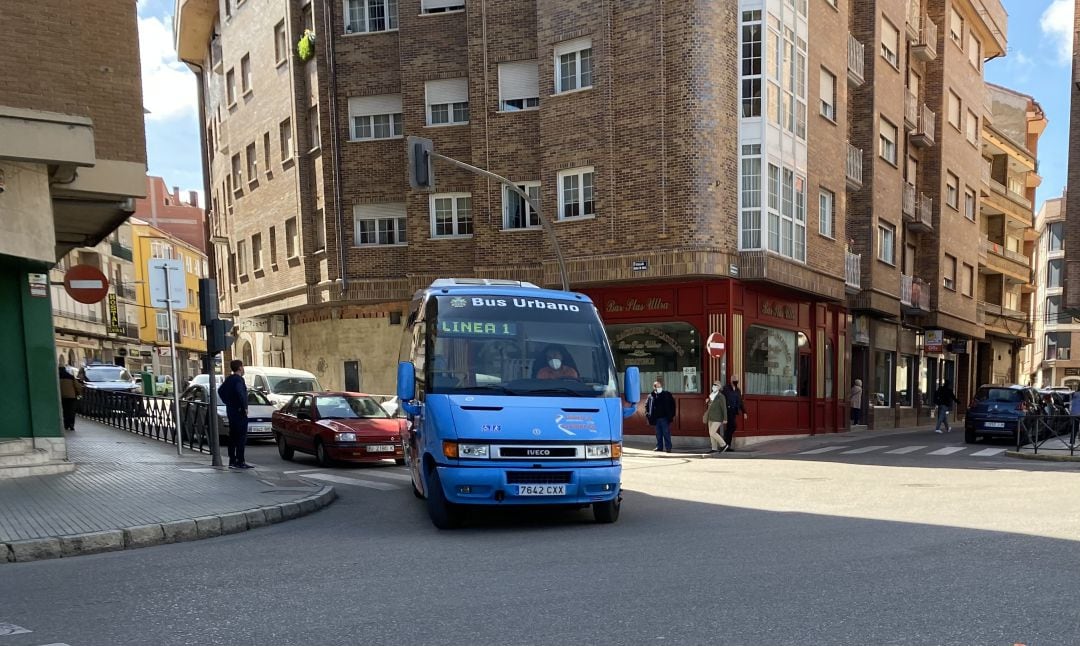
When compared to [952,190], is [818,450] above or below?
below

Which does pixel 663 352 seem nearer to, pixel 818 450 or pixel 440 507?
pixel 818 450

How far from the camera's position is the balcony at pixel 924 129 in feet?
105

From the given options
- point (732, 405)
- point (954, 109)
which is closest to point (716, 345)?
point (732, 405)

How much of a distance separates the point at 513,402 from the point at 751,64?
16307 mm

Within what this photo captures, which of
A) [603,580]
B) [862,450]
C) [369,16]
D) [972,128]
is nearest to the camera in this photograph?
[603,580]

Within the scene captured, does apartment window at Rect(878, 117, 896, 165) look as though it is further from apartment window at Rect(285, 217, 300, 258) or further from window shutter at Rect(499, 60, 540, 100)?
apartment window at Rect(285, 217, 300, 258)

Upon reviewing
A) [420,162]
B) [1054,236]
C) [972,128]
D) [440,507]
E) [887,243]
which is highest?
[972,128]

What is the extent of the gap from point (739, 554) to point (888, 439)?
1876 cm

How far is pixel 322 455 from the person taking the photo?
14.6 m

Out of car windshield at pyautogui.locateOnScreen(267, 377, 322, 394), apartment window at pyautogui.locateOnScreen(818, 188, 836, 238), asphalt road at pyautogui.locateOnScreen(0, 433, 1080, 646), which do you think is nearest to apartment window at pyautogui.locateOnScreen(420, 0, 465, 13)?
car windshield at pyautogui.locateOnScreen(267, 377, 322, 394)

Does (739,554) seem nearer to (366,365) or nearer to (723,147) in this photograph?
(723,147)

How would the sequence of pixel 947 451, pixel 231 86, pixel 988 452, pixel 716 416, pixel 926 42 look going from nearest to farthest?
1. pixel 988 452
2. pixel 716 416
3. pixel 947 451
4. pixel 926 42
5. pixel 231 86

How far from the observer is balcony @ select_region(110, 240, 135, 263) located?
62.5m

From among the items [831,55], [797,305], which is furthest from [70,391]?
Answer: [831,55]
